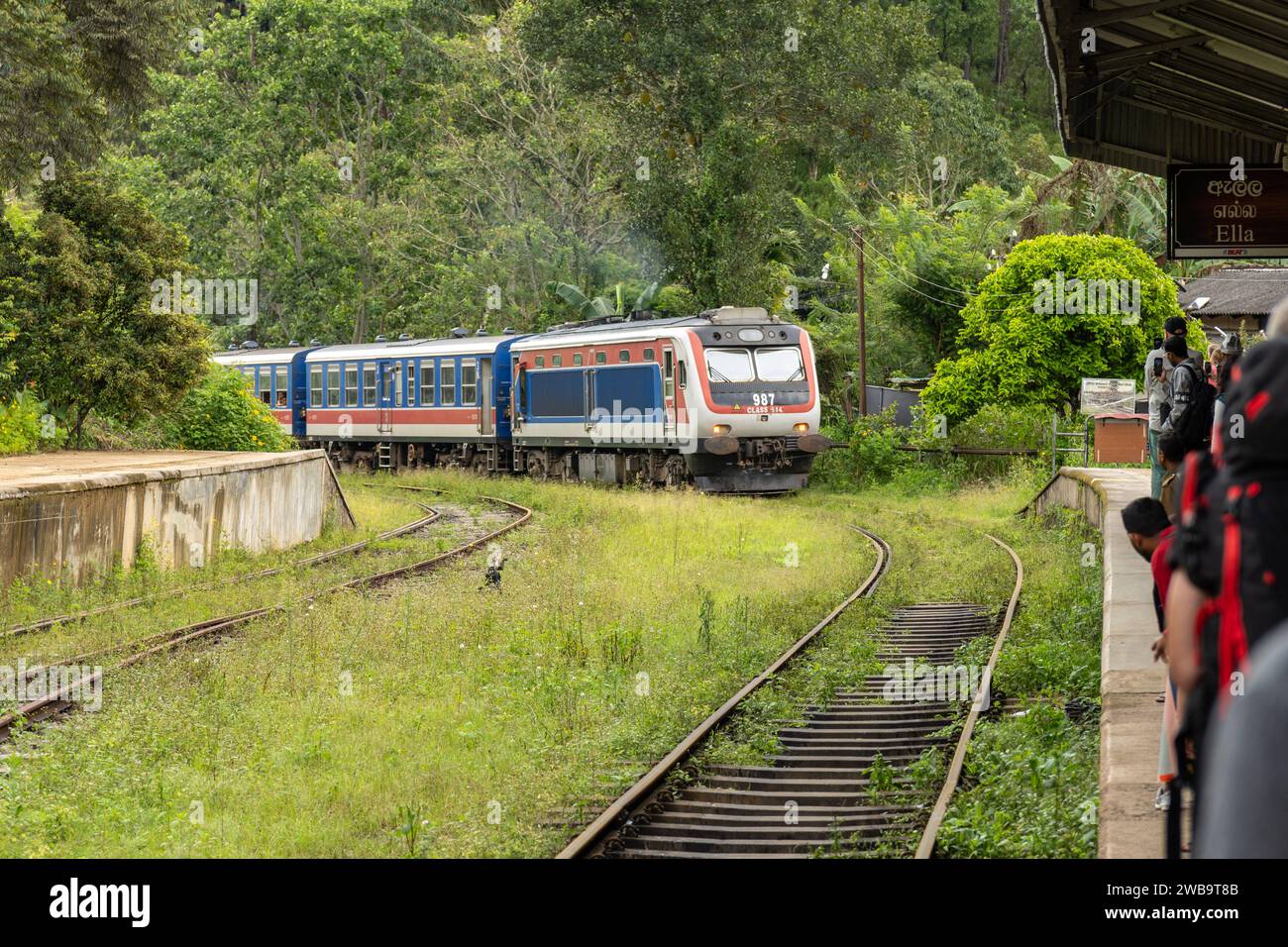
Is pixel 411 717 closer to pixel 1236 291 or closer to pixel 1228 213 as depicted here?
pixel 1228 213

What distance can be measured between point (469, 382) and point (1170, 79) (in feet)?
78.0

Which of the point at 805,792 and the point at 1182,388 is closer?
the point at 805,792

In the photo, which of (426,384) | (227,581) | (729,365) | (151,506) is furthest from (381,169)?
(227,581)

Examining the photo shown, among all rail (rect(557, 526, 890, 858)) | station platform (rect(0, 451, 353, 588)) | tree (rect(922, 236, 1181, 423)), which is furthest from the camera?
tree (rect(922, 236, 1181, 423))

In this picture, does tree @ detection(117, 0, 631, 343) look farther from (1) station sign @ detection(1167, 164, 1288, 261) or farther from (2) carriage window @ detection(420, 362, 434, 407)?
(1) station sign @ detection(1167, 164, 1288, 261)

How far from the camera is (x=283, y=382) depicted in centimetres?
4012

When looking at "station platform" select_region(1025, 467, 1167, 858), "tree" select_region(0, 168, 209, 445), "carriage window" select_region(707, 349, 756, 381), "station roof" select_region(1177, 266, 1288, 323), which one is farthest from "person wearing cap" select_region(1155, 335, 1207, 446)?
"station roof" select_region(1177, 266, 1288, 323)

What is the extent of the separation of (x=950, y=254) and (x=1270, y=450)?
36296 mm

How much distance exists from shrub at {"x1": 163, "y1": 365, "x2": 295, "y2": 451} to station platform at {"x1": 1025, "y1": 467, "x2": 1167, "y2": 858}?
48.5 ft

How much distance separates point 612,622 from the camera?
45.8ft

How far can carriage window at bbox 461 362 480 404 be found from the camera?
33.9 meters

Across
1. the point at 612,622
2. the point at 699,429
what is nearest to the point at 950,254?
the point at 699,429

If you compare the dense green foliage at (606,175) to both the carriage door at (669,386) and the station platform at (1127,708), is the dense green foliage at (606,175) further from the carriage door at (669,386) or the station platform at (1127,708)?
the station platform at (1127,708)

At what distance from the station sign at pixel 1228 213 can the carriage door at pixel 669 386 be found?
1540 cm
